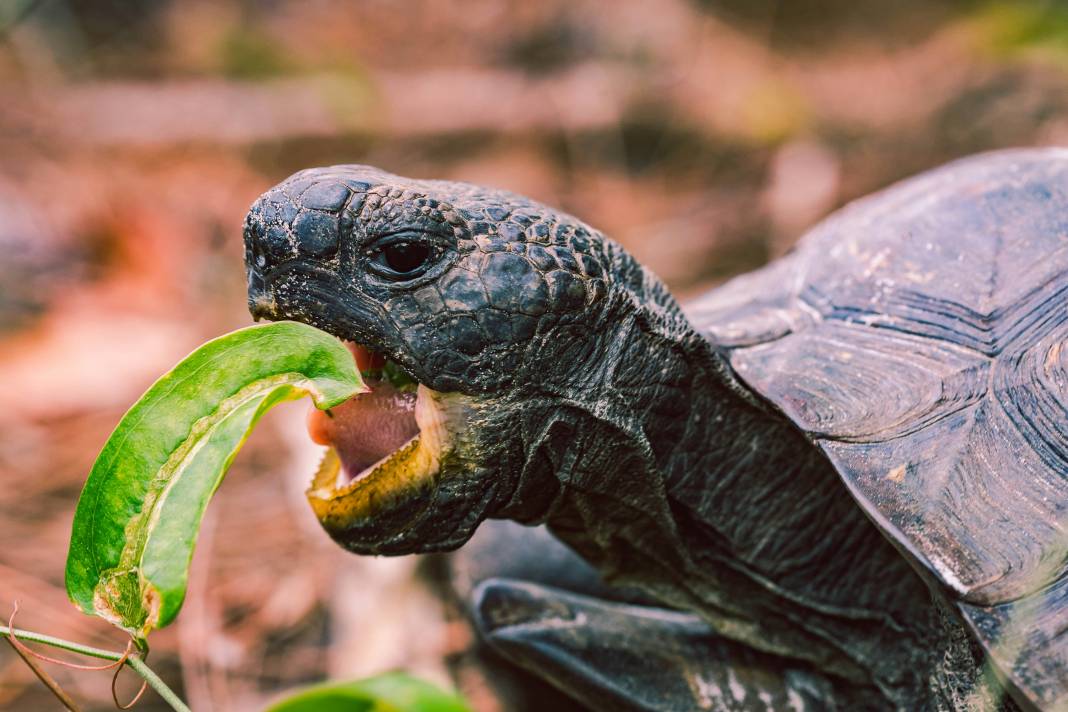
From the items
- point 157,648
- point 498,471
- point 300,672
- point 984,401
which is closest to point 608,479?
point 498,471

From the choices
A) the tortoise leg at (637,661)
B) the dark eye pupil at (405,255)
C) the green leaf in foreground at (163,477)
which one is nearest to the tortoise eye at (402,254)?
the dark eye pupil at (405,255)

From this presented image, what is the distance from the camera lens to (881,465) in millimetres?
1640

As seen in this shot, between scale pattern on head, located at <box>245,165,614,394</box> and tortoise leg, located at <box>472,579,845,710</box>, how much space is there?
679 mm

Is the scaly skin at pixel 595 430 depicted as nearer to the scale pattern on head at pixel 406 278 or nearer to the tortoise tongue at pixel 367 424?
the scale pattern on head at pixel 406 278

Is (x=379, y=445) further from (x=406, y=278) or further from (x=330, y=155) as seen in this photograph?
(x=330, y=155)

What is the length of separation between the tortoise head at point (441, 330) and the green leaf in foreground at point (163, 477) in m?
0.27

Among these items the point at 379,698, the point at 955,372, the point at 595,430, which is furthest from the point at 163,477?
the point at 955,372

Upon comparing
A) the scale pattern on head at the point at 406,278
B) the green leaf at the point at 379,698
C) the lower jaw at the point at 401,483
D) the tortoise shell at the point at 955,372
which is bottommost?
the green leaf at the point at 379,698

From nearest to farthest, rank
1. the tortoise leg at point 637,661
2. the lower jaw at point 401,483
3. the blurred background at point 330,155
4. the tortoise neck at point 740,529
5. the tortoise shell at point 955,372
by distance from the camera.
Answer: the tortoise shell at point 955,372, the lower jaw at point 401,483, the tortoise neck at point 740,529, the tortoise leg at point 637,661, the blurred background at point 330,155

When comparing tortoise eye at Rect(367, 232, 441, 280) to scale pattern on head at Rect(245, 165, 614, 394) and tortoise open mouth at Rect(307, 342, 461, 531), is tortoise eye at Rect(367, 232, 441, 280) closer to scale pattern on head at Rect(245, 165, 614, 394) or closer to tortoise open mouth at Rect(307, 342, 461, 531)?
scale pattern on head at Rect(245, 165, 614, 394)

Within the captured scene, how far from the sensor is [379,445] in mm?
1723

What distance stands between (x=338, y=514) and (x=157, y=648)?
134 cm

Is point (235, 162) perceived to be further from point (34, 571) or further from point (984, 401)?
point (984, 401)

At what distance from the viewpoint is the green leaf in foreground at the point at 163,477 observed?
4.14 ft
